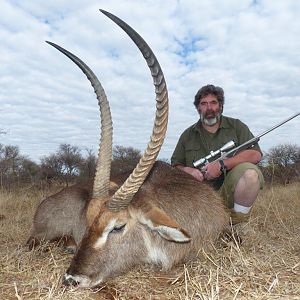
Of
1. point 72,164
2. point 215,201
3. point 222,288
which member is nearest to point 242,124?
point 215,201

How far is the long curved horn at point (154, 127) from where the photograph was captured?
127 inches

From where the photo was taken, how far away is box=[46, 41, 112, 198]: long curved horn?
13.3 ft

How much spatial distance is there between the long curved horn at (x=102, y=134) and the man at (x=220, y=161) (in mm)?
1884

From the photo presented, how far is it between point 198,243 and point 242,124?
251 centimetres

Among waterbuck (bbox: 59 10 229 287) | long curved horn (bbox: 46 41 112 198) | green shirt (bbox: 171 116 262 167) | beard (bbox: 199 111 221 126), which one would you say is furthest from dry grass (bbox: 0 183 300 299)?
beard (bbox: 199 111 221 126)

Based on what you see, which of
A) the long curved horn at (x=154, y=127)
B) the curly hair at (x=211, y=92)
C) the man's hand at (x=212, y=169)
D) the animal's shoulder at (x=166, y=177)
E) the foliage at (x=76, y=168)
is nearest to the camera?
the long curved horn at (x=154, y=127)

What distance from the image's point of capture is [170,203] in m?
4.55

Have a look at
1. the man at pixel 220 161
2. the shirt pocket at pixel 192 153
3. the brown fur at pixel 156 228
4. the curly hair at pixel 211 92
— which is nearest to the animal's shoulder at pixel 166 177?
the brown fur at pixel 156 228

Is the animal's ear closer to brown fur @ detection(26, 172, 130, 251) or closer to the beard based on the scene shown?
brown fur @ detection(26, 172, 130, 251)

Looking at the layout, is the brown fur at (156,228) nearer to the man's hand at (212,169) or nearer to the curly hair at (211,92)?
the man's hand at (212,169)

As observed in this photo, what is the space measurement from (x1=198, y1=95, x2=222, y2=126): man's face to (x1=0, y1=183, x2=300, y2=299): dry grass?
170cm

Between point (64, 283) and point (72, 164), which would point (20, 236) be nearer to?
point (64, 283)

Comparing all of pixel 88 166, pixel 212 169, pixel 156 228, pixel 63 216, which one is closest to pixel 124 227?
pixel 156 228

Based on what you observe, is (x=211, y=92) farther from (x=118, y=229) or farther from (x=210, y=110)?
(x=118, y=229)
